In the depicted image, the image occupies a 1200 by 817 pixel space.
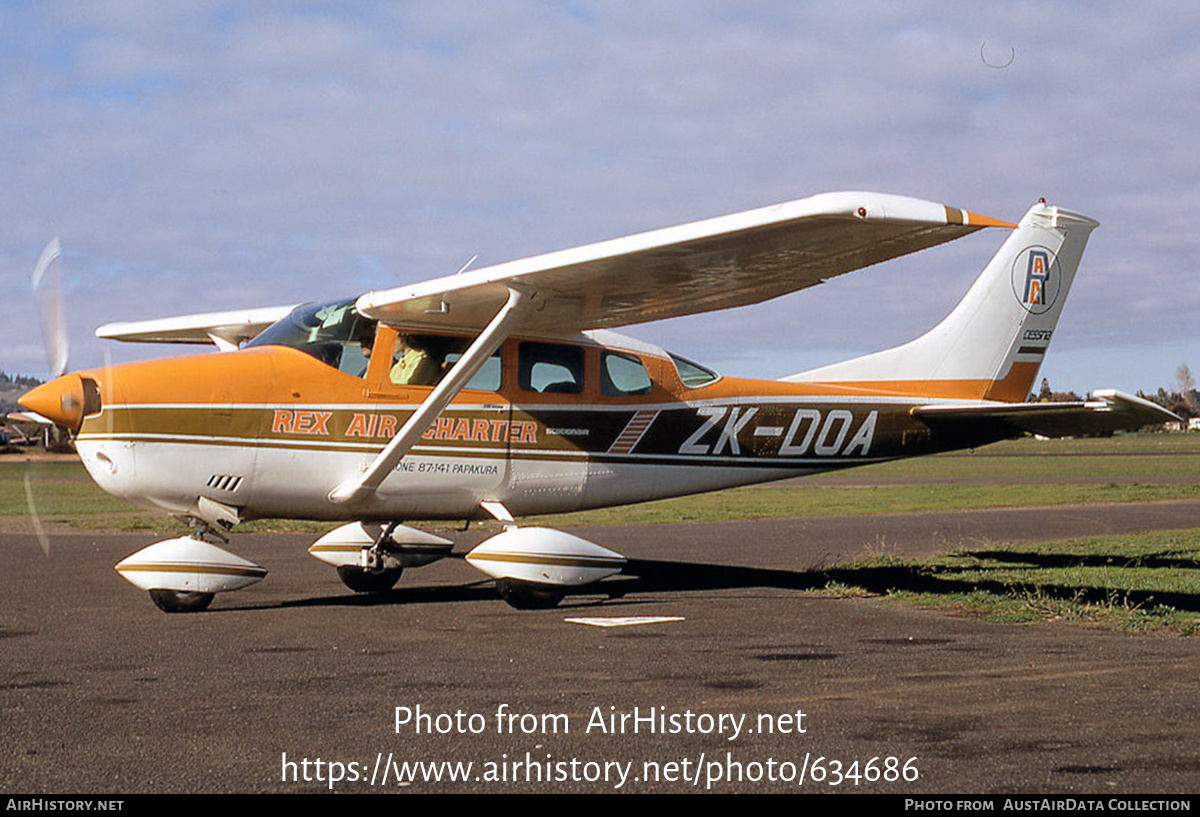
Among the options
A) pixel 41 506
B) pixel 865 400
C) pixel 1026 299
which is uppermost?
pixel 1026 299

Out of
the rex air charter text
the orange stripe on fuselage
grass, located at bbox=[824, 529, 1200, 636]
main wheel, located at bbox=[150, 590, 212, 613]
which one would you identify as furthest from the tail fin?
main wheel, located at bbox=[150, 590, 212, 613]

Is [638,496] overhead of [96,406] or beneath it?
beneath

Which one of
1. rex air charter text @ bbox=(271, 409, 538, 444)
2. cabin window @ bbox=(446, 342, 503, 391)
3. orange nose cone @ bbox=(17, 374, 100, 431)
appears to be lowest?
rex air charter text @ bbox=(271, 409, 538, 444)

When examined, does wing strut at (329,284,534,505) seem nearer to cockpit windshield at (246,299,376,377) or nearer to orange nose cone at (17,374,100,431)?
cockpit windshield at (246,299,376,377)

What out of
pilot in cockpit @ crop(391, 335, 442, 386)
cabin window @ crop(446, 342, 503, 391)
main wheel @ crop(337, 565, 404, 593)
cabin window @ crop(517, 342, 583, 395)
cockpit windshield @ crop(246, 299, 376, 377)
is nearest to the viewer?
cockpit windshield @ crop(246, 299, 376, 377)

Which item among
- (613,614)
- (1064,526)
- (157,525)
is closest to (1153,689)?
(613,614)

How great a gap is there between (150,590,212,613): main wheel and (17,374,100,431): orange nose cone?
4.96 feet

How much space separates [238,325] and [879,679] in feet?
31.3

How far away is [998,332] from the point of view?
12680mm

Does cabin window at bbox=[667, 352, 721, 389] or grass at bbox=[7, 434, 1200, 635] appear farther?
cabin window at bbox=[667, 352, 721, 389]

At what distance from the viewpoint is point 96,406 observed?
344 inches

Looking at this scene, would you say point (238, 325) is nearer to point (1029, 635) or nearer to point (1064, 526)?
point (1029, 635)

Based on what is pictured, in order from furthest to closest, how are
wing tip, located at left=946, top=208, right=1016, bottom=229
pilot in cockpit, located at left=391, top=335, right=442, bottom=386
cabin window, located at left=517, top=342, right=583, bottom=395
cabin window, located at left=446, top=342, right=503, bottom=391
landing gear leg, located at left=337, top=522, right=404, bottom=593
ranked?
landing gear leg, located at left=337, top=522, right=404, bottom=593
cabin window, located at left=517, top=342, right=583, bottom=395
cabin window, located at left=446, top=342, right=503, bottom=391
pilot in cockpit, located at left=391, top=335, right=442, bottom=386
wing tip, located at left=946, top=208, right=1016, bottom=229

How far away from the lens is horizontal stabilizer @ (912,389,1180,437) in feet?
33.9
